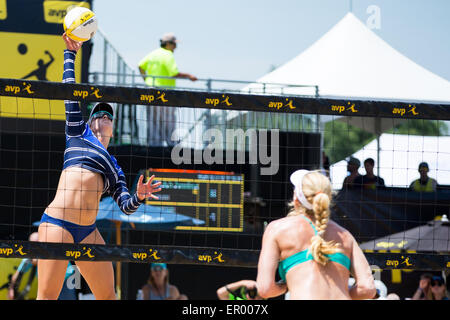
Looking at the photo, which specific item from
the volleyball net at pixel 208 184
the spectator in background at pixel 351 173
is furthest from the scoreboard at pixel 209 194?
the spectator in background at pixel 351 173

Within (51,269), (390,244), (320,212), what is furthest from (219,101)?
(390,244)

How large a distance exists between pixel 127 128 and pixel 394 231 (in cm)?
373

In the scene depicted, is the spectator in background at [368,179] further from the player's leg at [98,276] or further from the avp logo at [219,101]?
the player's leg at [98,276]

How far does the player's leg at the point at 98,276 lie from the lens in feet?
17.0

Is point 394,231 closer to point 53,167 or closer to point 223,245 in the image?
point 223,245

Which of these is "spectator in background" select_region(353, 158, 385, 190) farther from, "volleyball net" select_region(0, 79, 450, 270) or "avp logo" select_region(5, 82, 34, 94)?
"avp logo" select_region(5, 82, 34, 94)

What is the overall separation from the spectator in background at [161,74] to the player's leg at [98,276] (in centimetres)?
395

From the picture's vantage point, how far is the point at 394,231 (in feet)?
28.8

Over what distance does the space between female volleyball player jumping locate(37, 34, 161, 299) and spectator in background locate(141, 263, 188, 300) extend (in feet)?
10.7

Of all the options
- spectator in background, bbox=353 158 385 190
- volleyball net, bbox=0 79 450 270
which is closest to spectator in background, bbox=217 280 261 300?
volleyball net, bbox=0 79 450 270

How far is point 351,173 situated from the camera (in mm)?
8586

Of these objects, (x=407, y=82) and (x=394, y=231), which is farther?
(x=407, y=82)

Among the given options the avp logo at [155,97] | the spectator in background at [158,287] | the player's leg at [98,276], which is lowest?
the spectator in background at [158,287]
